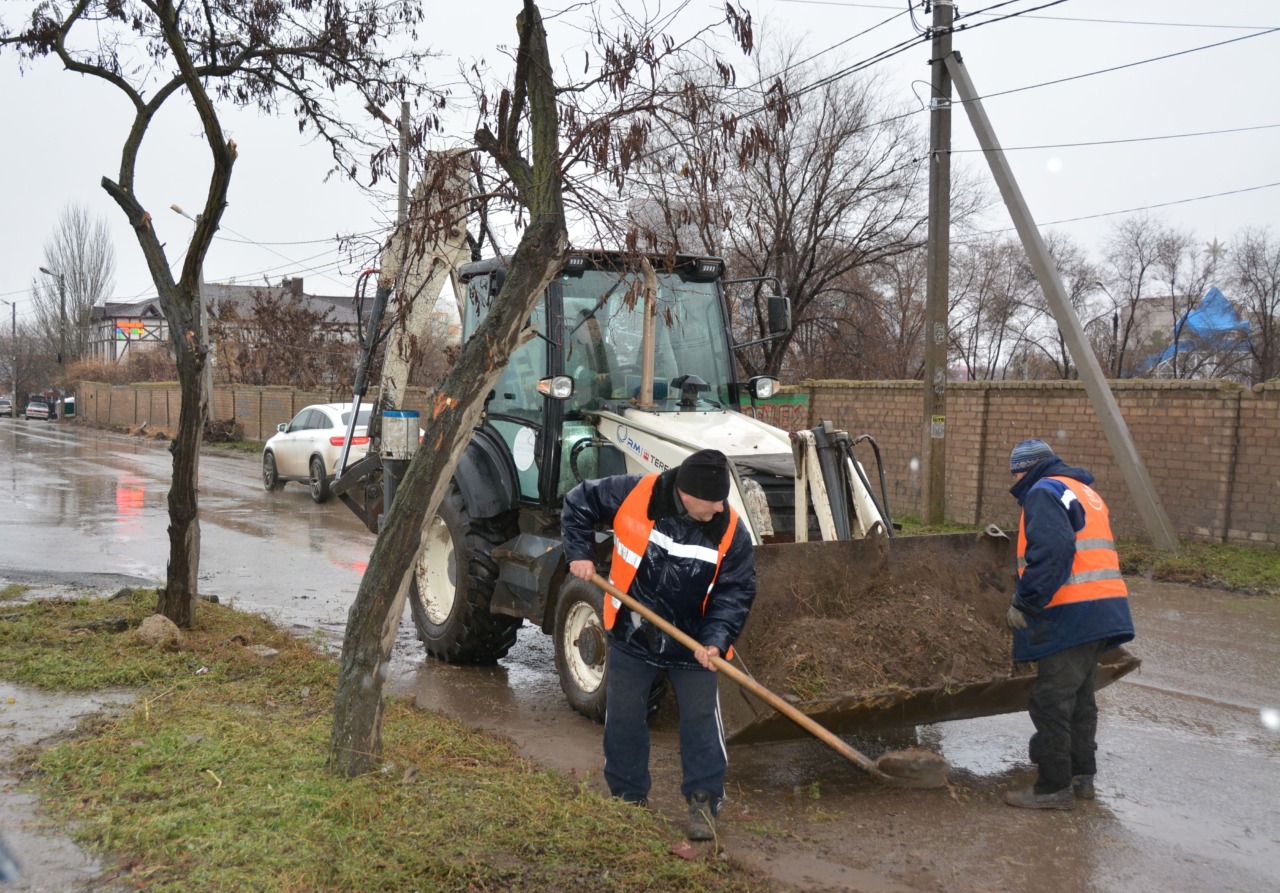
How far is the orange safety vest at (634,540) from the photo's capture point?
4734mm

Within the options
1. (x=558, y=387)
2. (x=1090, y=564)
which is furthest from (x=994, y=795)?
(x=558, y=387)

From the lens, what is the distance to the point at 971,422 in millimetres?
15031

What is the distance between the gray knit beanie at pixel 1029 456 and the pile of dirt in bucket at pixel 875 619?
0.75m

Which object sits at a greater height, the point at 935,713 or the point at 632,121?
the point at 632,121

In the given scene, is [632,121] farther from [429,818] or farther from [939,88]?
[939,88]

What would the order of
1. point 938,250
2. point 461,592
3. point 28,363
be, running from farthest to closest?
point 28,363 < point 938,250 < point 461,592

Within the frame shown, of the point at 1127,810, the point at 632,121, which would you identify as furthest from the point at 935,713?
the point at 632,121

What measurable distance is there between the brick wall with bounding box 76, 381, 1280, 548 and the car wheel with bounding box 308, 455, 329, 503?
5.86 m

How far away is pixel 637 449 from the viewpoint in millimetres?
6668

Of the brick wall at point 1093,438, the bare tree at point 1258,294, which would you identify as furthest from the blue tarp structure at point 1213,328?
the brick wall at point 1093,438

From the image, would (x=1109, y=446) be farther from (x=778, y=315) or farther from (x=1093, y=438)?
(x=778, y=315)

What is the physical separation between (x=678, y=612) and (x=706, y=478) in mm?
646

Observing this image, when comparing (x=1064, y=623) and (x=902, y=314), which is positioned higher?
(x=902, y=314)

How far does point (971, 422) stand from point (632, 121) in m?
11.1
